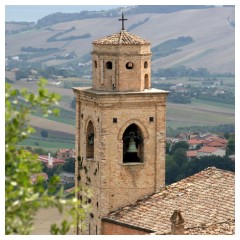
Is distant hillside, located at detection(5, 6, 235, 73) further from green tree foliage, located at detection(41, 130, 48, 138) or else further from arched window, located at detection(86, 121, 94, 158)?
arched window, located at detection(86, 121, 94, 158)

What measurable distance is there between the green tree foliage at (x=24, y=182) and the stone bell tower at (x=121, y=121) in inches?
585

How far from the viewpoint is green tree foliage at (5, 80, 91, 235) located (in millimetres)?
10133

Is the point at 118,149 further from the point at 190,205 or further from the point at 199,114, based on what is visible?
the point at 199,114

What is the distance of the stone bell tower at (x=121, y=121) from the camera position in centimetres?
2567

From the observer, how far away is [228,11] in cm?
9238

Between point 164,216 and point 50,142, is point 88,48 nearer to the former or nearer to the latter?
point 50,142

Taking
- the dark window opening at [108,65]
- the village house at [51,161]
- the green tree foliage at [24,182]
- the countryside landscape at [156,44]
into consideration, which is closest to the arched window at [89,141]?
the dark window opening at [108,65]

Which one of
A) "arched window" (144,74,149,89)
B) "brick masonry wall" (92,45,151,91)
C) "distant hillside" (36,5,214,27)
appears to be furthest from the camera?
"distant hillside" (36,5,214,27)

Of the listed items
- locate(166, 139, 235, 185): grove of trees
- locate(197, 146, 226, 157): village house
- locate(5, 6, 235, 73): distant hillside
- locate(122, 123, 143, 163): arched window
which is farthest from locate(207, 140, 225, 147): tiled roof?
locate(5, 6, 235, 73): distant hillside

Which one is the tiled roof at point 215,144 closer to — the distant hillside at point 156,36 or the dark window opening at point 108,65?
the dark window opening at point 108,65

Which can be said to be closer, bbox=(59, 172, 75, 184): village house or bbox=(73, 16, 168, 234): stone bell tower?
bbox=(73, 16, 168, 234): stone bell tower

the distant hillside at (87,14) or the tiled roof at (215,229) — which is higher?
the distant hillside at (87,14)
